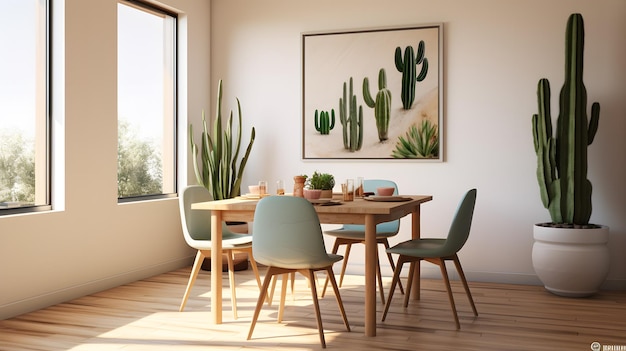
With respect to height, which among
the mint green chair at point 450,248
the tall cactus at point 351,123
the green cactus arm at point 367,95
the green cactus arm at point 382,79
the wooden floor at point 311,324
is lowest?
the wooden floor at point 311,324

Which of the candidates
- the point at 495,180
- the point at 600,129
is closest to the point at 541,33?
the point at 600,129

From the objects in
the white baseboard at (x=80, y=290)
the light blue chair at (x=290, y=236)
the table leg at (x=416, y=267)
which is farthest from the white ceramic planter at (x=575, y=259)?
the white baseboard at (x=80, y=290)

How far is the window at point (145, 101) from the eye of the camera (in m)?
4.96

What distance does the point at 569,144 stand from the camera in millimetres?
4449

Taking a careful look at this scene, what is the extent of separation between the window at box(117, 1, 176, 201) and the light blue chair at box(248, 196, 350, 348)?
2.11 metres

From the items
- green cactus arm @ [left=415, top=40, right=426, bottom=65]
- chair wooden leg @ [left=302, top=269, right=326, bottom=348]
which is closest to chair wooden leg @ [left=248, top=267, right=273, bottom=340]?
chair wooden leg @ [left=302, top=269, right=326, bottom=348]

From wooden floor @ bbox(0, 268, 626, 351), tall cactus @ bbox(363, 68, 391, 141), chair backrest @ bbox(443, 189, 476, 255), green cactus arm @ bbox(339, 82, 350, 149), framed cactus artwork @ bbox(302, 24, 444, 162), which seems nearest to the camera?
wooden floor @ bbox(0, 268, 626, 351)

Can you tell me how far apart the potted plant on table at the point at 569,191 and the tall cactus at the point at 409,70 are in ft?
3.47

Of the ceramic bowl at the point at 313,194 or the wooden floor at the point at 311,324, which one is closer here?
the wooden floor at the point at 311,324

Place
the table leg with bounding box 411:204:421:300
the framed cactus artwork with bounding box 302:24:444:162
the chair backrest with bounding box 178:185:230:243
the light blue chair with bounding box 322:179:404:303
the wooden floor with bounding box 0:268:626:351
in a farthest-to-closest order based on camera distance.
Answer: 1. the framed cactus artwork with bounding box 302:24:444:162
2. the light blue chair with bounding box 322:179:404:303
3. the table leg with bounding box 411:204:421:300
4. the chair backrest with bounding box 178:185:230:243
5. the wooden floor with bounding box 0:268:626:351

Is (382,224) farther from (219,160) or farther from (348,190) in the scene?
(219,160)

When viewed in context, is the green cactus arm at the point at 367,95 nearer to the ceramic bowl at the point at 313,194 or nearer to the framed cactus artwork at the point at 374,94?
the framed cactus artwork at the point at 374,94

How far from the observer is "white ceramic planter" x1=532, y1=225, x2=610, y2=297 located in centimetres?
432

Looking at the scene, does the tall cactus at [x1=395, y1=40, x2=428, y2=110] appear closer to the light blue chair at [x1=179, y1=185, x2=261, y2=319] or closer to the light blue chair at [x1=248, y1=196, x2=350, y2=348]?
the light blue chair at [x1=179, y1=185, x2=261, y2=319]
